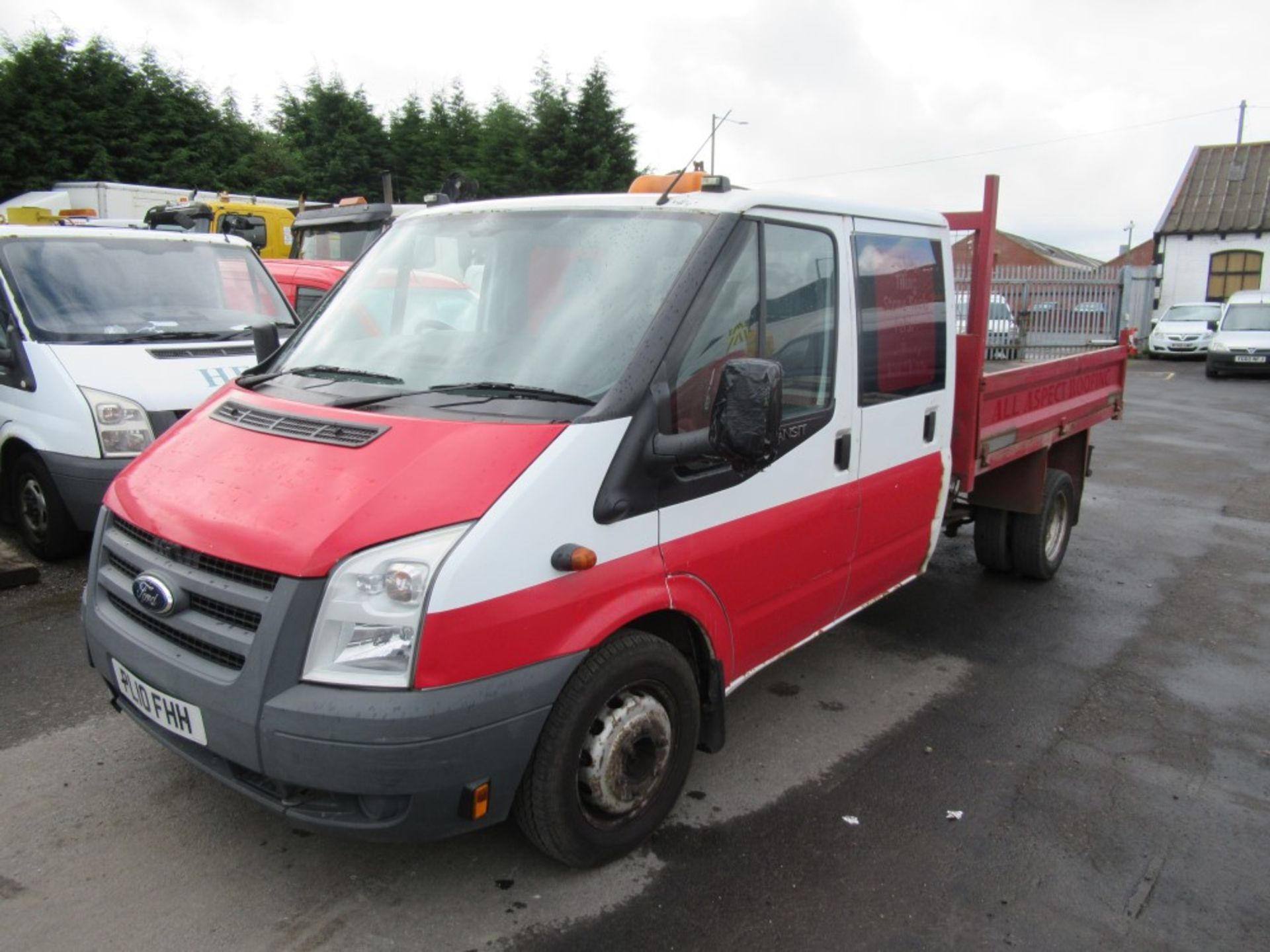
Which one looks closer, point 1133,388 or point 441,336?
point 441,336

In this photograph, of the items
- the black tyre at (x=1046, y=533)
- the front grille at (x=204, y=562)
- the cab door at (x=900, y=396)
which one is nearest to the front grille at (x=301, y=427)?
the front grille at (x=204, y=562)

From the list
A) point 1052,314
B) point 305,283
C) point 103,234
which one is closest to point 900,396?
point 1052,314

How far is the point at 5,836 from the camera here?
10.3 ft

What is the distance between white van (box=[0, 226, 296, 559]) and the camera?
5488mm

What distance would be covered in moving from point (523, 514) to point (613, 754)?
0.85 metres

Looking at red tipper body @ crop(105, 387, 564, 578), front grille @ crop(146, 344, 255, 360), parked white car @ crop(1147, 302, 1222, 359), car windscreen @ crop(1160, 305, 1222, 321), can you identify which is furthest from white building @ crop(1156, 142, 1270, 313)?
red tipper body @ crop(105, 387, 564, 578)

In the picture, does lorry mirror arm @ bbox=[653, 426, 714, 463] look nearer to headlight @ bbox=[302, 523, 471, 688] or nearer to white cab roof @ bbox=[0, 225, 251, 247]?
headlight @ bbox=[302, 523, 471, 688]

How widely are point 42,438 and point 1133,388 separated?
61.7 ft

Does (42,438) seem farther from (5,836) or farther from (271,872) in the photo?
(271,872)

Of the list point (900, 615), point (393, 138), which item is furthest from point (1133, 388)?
point (393, 138)

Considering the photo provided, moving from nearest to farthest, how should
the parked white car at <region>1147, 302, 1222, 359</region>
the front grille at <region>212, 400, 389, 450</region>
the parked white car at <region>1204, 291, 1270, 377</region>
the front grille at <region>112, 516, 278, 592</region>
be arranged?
the front grille at <region>112, 516, 278, 592</region>
the front grille at <region>212, 400, 389, 450</region>
the parked white car at <region>1204, 291, 1270, 377</region>
the parked white car at <region>1147, 302, 1222, 359</region>

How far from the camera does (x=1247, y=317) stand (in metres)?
21.5

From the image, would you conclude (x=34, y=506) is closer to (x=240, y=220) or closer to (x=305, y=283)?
(x=305, y=283)

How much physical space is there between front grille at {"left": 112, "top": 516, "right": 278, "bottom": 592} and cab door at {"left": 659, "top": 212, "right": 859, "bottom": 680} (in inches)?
46.0
